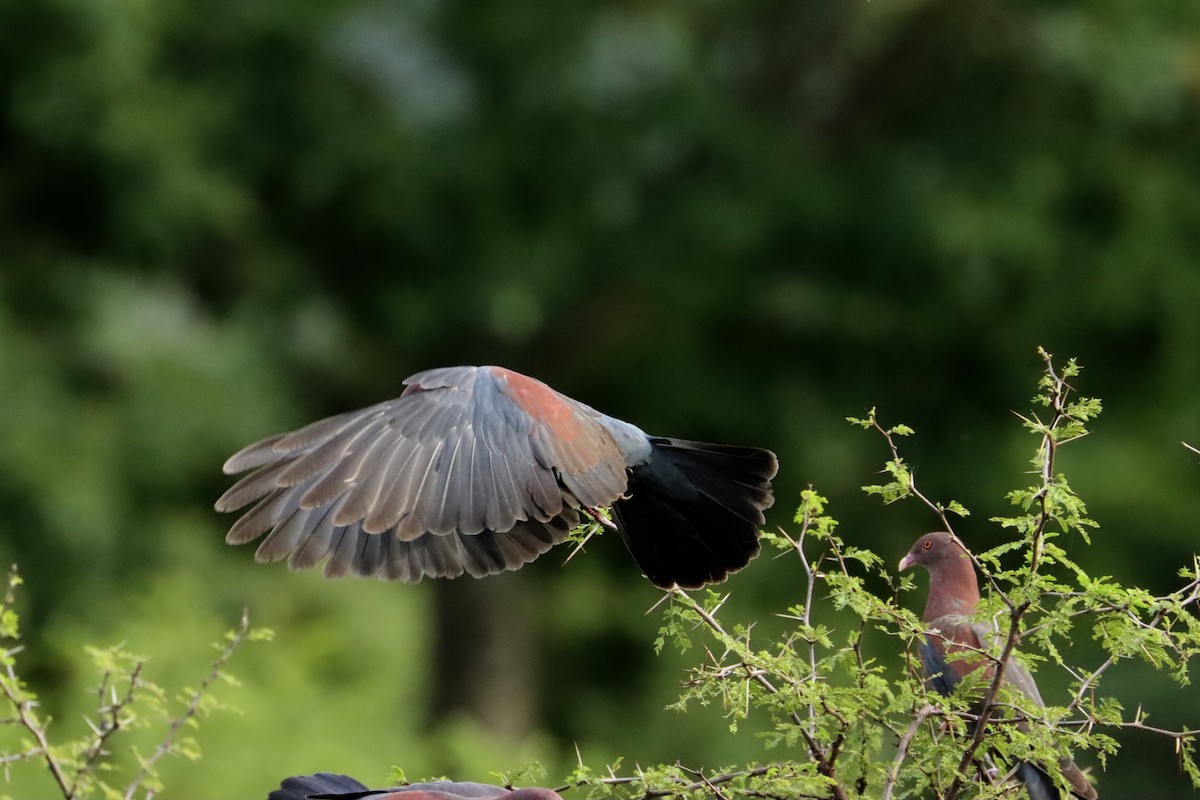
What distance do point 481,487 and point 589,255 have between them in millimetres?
7505

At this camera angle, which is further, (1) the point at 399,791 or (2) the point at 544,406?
(2) the point at 544,406

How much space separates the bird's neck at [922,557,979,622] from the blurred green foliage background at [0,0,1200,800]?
5.78 meters

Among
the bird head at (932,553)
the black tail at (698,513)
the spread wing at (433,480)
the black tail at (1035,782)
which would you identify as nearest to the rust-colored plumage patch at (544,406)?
the spread wing at (433,480)

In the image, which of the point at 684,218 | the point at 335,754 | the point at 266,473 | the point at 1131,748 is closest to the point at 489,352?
the point at 684,218

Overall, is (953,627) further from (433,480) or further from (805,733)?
(433,480)

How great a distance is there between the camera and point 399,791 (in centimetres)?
271

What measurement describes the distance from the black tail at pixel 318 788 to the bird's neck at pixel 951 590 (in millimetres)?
1109

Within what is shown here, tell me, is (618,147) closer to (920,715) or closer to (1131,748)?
(1131,748)

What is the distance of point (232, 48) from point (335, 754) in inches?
191

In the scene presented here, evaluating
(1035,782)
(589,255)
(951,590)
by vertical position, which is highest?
(589,255)

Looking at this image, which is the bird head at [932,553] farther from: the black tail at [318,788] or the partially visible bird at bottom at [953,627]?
the black tail at [318,788]

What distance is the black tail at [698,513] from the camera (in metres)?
3.48

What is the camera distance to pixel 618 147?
34.0ft

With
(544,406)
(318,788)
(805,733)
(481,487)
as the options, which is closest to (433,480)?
(481,487)
